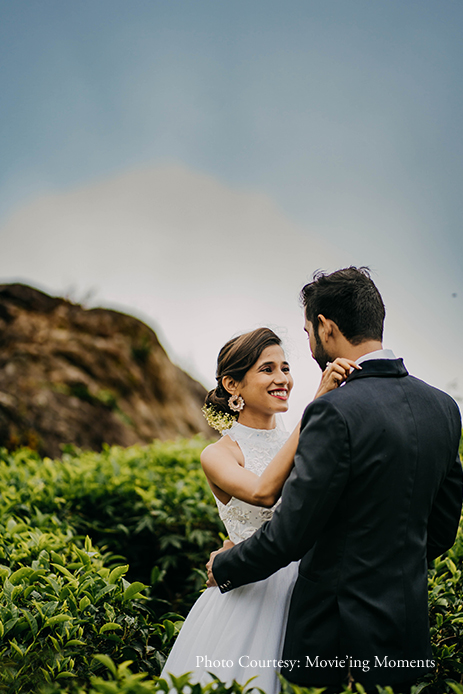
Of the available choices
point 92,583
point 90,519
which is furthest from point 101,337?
point 92,583

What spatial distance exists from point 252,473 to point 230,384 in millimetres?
654

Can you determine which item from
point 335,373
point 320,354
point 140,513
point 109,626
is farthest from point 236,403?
point 140,513

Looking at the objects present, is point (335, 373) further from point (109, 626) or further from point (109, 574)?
point (109, 574)

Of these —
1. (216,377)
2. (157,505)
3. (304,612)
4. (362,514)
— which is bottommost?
(157,505)

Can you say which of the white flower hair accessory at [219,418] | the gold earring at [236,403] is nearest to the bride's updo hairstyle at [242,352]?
the gold earring at [236,403]

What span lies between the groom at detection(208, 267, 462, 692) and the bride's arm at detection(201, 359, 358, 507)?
0.09 metres

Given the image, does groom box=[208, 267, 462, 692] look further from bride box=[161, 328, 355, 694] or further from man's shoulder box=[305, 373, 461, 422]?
bride box=[161, 328, 355, 694]

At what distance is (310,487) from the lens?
190 centimetres

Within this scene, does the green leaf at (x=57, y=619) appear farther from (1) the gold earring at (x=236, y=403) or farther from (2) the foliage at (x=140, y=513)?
(2) the foliage at (x=140, y=513)

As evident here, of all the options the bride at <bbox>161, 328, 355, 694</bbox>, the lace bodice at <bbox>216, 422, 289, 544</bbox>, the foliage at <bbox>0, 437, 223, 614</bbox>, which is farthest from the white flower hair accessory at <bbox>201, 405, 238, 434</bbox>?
the foliage at <bbox>0, 437, 223, 614</bbox>

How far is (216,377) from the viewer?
315 centimetres

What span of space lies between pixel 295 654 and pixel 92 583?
1279 mm

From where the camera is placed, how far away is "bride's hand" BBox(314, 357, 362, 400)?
213 centimetres

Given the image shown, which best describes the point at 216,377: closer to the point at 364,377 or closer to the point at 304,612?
the point at 364,377
